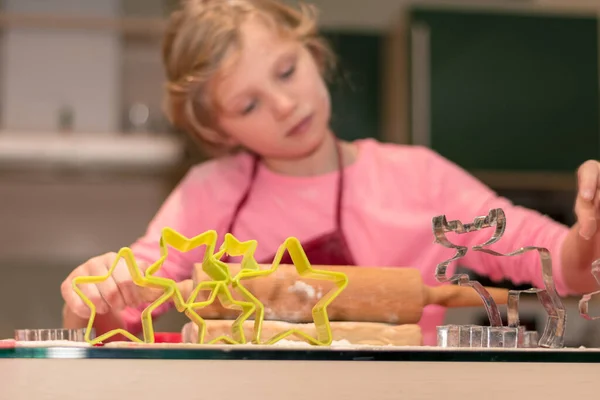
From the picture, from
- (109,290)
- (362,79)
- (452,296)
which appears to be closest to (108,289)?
(109,290)

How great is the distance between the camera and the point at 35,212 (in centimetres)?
230

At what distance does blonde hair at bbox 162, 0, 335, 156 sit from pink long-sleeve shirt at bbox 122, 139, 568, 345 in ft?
0.23

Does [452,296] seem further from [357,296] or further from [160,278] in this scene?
[160,278]

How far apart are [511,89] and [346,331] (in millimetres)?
1730

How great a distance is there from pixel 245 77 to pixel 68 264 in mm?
1493

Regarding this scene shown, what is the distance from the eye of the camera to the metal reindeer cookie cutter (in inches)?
17.1

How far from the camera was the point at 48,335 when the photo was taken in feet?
Result: 1.54

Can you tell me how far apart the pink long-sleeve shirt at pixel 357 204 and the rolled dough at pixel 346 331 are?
354 mm

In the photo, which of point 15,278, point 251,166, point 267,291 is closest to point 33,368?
point 267,291

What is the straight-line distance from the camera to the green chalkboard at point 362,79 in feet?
6.94

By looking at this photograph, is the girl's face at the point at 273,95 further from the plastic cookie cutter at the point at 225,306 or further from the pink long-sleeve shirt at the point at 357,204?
the plastic cookie cutter at the point at 225,306

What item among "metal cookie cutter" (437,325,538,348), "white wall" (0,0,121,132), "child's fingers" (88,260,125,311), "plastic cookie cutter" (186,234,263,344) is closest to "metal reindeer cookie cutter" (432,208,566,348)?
"metal cookie cutter" (437,325,538,348)

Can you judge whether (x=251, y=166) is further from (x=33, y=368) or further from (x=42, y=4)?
(x=42, y=4)

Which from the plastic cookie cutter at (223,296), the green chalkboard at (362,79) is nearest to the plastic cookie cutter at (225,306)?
the plastic cookie cutter at (223,296)
